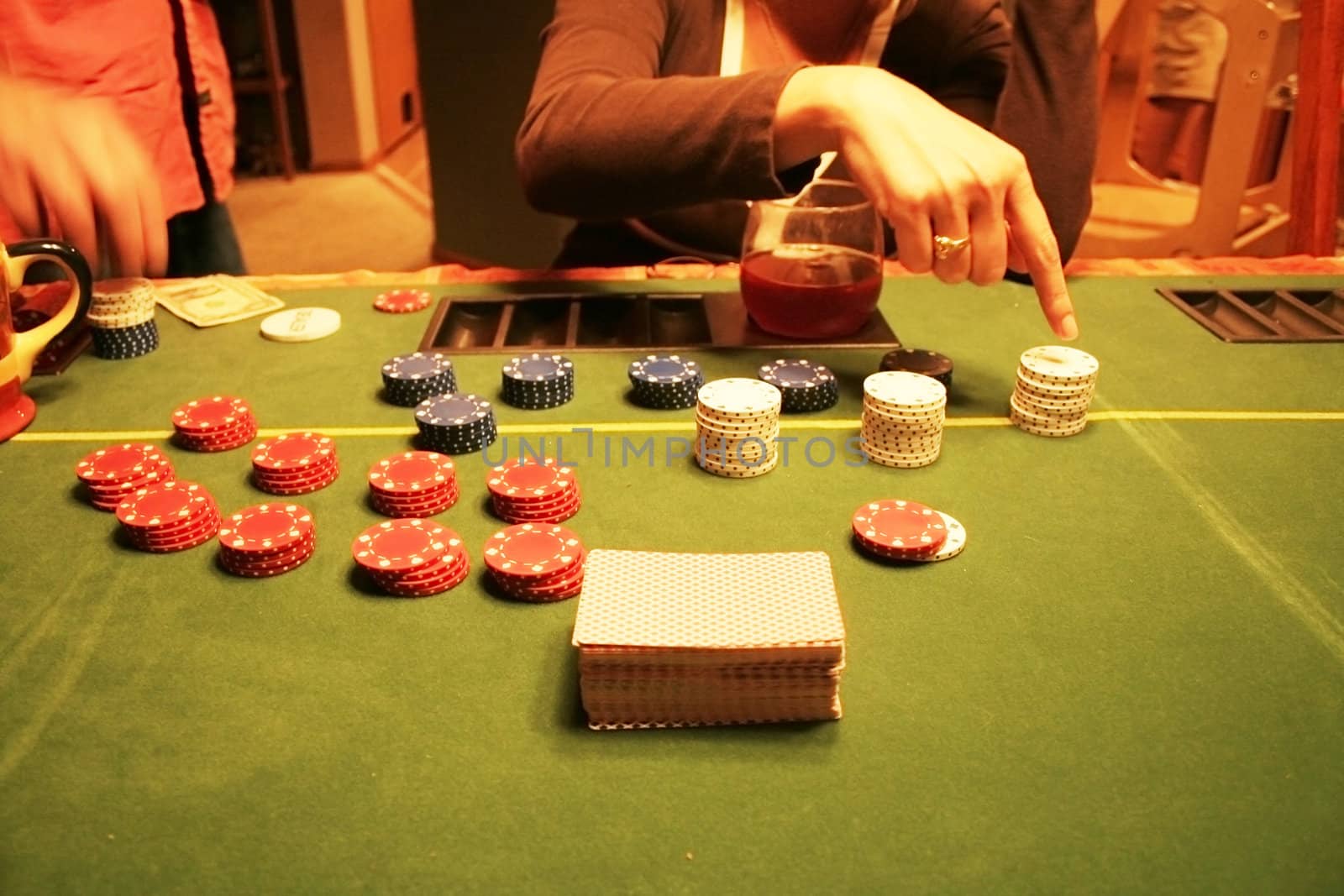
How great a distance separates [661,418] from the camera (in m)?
1.32

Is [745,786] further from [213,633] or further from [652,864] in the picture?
[213,633]

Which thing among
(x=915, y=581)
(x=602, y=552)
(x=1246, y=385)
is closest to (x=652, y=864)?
(x=602, y=552)

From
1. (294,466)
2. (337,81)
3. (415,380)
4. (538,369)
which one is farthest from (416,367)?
(337,81)

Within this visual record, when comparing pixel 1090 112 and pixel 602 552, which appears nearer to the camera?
pixel 602 552

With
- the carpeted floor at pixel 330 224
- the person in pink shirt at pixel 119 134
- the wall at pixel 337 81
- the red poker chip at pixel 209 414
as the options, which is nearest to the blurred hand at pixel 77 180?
the person in pink shirt at pixel 119 134

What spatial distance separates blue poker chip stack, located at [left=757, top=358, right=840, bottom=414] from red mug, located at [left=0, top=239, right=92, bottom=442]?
87 cm

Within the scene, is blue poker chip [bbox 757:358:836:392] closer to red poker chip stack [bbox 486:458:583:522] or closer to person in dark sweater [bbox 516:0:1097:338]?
person in dark sweater [bbox 516:0:1097:338]

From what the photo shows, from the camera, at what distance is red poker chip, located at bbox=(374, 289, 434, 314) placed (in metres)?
1.65

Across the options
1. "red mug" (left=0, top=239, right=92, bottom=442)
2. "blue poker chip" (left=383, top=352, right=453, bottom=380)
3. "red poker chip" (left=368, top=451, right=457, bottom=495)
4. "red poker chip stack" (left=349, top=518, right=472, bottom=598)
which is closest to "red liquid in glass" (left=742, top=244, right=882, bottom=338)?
"blue poker chip" (left=383, top=352, right=453, bottom=380)

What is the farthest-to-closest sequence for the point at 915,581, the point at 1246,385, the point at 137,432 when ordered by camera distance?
the point at 1246,385, the point at 137,432, the point at 915,581

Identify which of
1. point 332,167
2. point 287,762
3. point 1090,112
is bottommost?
point 332,167

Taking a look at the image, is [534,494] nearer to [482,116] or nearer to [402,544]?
[402,544]

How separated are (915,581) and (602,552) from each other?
0.31 metres

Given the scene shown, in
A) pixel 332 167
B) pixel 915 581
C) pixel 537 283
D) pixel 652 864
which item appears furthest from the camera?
pixel 332 167
